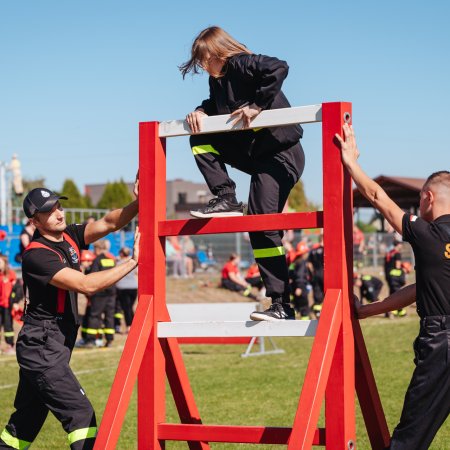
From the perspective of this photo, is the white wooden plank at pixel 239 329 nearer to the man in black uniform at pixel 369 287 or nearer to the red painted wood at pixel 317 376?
the red painted wood at pixel 317 376

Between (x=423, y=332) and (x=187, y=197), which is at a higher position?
(x=423, y=332)

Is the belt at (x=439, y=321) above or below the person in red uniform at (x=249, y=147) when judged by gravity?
below

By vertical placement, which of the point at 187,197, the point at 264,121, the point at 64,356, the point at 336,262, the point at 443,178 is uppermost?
the point at 264,121

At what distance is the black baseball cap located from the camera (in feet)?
20.6

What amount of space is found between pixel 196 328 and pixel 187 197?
3894 inches

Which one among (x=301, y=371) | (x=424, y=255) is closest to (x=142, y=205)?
(x=424, y=255)

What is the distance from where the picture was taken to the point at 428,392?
4.95 metres

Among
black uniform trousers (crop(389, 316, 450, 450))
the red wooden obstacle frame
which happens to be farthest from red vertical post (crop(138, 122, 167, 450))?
black uniform trousers (crop(389, 316, 450, 450))

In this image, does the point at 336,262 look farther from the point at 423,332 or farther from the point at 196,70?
the point at 196,70

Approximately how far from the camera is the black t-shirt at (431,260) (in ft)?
16.5

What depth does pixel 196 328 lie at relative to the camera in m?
5.43

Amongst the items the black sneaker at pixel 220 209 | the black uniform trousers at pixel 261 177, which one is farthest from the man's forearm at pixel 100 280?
the black uniform trousers at pixel 261 177

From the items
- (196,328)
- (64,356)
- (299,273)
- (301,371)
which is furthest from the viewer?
(299,273)

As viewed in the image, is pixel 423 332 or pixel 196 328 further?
pixel 196 328
